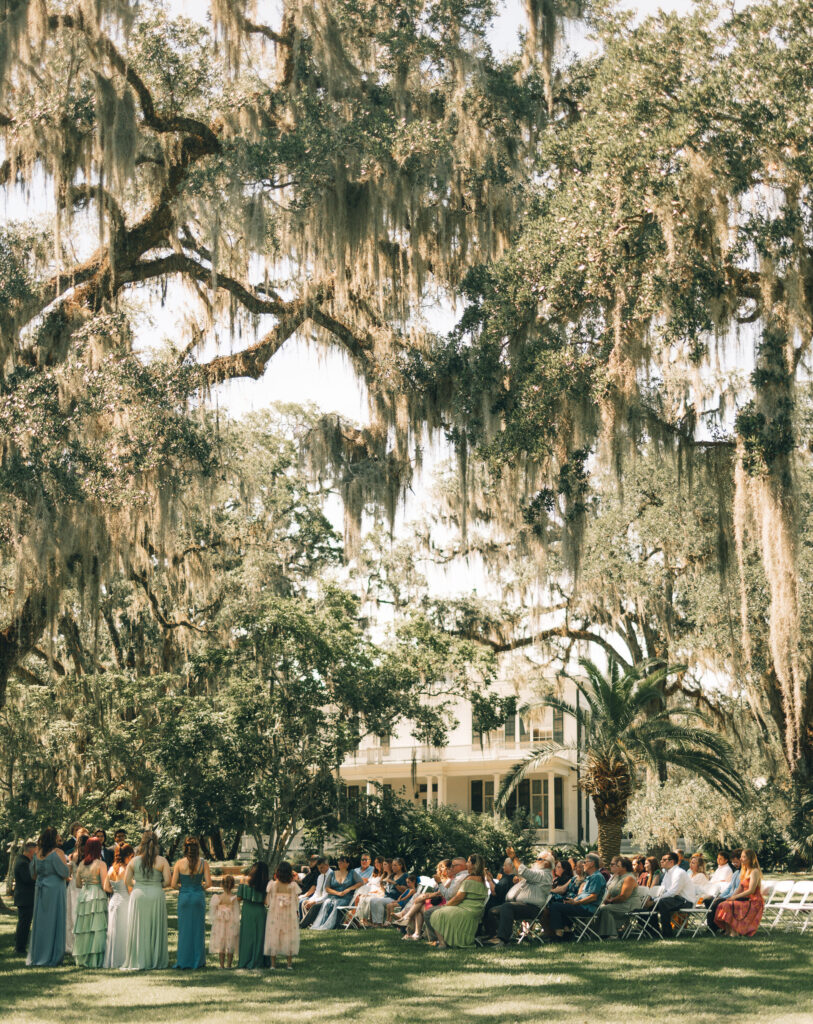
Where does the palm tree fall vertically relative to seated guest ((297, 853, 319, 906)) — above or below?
above

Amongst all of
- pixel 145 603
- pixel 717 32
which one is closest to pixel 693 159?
pixel 717 32

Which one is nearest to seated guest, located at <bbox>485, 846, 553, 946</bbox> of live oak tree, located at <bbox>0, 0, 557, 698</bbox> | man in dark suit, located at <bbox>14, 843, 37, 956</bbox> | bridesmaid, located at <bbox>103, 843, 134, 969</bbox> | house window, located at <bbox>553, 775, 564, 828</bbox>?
bridesmaid, located at <bbox>103, 843, 134, 969</bbox>

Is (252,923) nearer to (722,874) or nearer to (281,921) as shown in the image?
(281,921)

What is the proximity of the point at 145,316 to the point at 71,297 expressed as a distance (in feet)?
11.7

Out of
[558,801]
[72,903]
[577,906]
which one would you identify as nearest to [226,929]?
[72,903]

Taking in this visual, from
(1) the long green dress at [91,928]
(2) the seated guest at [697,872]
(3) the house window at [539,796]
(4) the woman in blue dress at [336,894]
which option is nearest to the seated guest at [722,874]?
(2) the seated guest at [697,872]

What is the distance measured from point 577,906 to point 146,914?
4046mm

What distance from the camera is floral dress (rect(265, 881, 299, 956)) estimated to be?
8453 millimetres

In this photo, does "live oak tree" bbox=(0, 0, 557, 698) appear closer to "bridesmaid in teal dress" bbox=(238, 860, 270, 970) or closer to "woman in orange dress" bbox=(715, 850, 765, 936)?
"bridesmaid in teal dress" bbox=(238, 860, 270, 970)

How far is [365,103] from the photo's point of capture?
11.8 meters

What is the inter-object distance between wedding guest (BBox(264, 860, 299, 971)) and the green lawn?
0.21 metres

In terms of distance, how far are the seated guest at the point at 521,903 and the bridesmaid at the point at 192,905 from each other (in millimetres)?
2952

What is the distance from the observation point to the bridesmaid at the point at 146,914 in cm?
847

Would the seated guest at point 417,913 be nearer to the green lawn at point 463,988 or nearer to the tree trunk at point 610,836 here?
the green lawn at point 463,988
